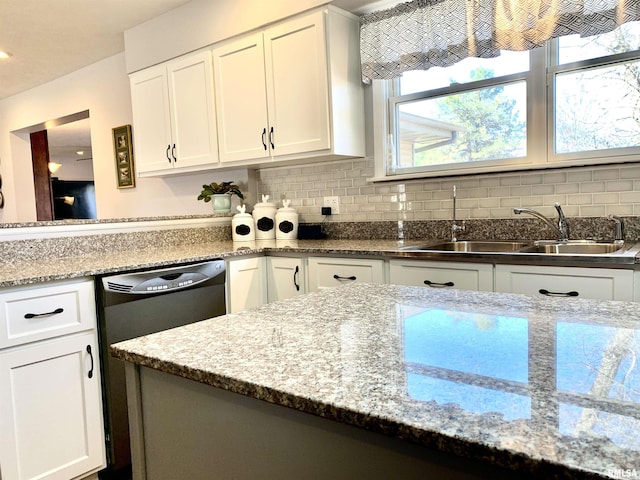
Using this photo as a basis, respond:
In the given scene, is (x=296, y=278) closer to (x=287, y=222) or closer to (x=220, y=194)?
(x=287, y=222)

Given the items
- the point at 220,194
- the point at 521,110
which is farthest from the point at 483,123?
the point at 220,194

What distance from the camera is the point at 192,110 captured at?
11.4 ft

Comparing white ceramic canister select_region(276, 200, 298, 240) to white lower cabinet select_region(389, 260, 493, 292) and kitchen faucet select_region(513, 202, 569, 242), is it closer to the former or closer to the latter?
white lower cabinet select_region(389, 260, 493, 292)

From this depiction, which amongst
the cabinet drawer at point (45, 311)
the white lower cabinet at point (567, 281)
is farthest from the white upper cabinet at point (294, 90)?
the cabinet drawer at point (45, 311)

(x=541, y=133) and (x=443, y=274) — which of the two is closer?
(x=443, y=274)

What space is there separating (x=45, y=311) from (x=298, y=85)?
1862mm

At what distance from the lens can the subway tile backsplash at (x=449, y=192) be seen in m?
2.35

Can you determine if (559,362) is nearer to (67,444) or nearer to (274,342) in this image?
(274,342)

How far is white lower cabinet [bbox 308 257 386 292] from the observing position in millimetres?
2400

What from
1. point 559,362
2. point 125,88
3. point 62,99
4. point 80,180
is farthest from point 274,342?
point 80,180

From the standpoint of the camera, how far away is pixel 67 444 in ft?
6.26

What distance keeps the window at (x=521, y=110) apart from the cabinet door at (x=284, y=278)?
84 cm

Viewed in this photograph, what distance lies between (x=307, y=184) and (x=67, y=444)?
2.15 meters

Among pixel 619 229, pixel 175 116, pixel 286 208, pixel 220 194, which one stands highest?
pixel 175 116
